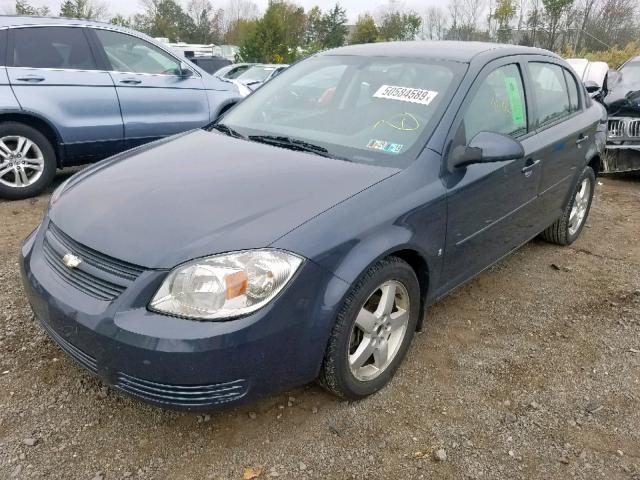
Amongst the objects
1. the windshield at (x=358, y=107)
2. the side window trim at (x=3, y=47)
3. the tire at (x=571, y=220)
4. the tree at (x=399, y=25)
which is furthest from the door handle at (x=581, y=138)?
the tree at (x=399, y=25)

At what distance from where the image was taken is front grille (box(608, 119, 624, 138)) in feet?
21.8

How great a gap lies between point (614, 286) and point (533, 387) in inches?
65.2

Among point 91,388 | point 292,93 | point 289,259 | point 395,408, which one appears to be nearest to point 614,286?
point 395,408

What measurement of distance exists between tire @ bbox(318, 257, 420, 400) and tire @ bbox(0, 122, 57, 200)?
398 centimetres

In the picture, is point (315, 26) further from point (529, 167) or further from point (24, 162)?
point (529, 167)

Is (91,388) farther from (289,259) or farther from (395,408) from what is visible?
(395,408)

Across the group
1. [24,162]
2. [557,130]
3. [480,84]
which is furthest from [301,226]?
[24,162]

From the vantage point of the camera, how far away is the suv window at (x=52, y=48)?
4945 mm

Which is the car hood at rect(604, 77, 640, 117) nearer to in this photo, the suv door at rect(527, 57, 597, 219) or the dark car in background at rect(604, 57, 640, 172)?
the dark car in background at rect(604, 57, 640, 172)

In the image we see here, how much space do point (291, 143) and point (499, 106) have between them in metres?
1.26

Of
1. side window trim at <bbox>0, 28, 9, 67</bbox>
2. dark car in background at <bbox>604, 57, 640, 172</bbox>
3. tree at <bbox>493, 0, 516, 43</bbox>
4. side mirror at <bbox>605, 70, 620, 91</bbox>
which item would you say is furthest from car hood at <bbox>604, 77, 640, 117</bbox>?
tree at <bbox>493, 0, 516, 43</bbox>

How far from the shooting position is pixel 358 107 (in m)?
3.00

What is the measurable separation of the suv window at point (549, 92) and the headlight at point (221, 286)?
2425 mm

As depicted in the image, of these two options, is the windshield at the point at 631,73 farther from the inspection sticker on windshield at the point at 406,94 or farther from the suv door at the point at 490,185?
the inspection sticker on windshield at the point at 406,94
